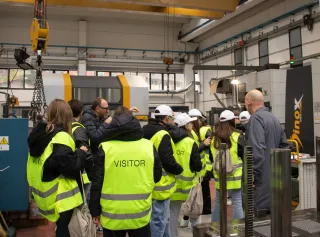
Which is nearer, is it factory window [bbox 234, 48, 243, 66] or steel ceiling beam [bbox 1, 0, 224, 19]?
steel ceiling beam [bbox 1, 0, 224, 19]

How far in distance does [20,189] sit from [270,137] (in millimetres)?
2902

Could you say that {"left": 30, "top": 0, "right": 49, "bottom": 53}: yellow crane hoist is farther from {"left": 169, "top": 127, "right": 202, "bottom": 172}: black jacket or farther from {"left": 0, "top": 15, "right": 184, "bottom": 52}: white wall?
{"left": 0, "top": 15, "right": 184, "bottom": 52}: white wall

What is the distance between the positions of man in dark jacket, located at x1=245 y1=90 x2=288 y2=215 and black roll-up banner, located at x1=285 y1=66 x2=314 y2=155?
3.04 meters

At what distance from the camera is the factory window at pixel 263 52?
8.66 meters

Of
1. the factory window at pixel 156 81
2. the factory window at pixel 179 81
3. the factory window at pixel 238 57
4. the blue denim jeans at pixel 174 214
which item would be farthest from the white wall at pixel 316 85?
the factory window at pixel 156 81

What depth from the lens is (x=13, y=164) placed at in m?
3.75

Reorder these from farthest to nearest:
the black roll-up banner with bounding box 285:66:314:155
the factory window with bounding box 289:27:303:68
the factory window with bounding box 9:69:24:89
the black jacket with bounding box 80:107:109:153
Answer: the factory window with bounding box 9:69:24:89 → the factory window with bounding box 289:27:303:68 → the black roll-up banner with bounding box 285:66:314:155 → the black jacket with bounding box 80:107:109:153

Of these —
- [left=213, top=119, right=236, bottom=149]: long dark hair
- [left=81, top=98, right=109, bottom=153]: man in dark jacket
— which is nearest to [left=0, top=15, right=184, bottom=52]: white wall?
[left=81, top=98, right=109, bottom=153]: man in dark jacket

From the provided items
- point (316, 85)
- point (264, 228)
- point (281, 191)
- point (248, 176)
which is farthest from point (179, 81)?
point (281, 191)

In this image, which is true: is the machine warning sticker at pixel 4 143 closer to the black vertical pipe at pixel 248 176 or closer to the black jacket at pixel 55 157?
the black jacket at pixel 55 157

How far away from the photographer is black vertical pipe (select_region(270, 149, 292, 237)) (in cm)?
65

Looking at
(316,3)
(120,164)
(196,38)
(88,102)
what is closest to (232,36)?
(196,38)

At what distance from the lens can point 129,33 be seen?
459 inches

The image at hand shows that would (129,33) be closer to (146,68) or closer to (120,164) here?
(146,68)
